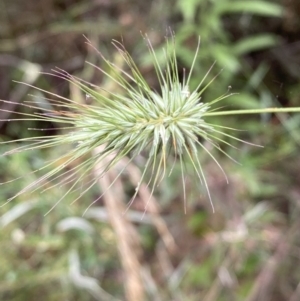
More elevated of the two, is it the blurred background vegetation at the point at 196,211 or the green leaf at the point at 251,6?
the green leaf at the point at 251,6

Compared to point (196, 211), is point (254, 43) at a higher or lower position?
higher

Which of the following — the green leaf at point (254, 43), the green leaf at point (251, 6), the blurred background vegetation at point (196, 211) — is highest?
the green leaf at point (251, 6)

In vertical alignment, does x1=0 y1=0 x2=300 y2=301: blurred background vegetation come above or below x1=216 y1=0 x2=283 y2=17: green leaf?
below

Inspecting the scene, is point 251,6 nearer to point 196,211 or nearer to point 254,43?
point 254,43

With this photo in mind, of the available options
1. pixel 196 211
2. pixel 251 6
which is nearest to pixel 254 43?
pixel 251 6

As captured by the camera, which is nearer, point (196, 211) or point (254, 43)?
point (254, 43)

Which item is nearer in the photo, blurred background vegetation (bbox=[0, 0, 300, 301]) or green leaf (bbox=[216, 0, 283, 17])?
green leaf (bbox=[216, 0, 283, 17])

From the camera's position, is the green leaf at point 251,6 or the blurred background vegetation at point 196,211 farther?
the blurred background vegetation at point 196,211

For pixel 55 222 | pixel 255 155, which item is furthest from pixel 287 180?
pixel 55 222

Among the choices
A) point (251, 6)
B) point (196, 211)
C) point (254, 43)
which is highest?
point (251, 6)

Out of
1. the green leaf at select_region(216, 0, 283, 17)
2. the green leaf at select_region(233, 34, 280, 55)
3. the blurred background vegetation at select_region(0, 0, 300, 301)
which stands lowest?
the blurred background vegetation at select_region(0, 0, 300, 301)
